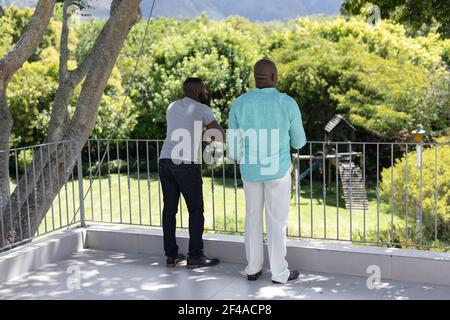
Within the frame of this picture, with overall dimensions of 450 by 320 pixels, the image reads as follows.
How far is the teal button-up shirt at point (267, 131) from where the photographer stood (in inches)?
178

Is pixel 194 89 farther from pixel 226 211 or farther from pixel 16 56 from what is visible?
pixel 226 211

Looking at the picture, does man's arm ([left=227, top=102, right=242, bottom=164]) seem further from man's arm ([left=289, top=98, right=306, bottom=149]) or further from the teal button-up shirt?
man's arm ([left=289, top=98, right=306, bottom=149])

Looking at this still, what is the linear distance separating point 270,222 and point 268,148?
0.56 metres

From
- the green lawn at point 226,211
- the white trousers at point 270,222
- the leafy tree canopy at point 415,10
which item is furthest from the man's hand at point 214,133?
the green lawn at point 226,211

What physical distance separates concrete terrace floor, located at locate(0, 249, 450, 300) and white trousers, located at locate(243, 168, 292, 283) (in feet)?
0.48

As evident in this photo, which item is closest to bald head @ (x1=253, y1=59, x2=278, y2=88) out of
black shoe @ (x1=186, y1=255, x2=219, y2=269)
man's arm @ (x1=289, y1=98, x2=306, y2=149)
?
man's arm @ (x1=289, y1=98, x2=306, y2=149)

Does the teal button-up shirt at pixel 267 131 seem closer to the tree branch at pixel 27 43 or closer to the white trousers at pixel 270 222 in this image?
the white trousers at pixel 270 222

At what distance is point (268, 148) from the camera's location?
14.9 feet

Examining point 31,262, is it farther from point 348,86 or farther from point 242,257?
point 348,86

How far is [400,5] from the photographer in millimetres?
7266

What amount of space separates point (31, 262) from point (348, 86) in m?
14.1

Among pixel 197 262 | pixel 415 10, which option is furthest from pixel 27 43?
pixel 415 10
